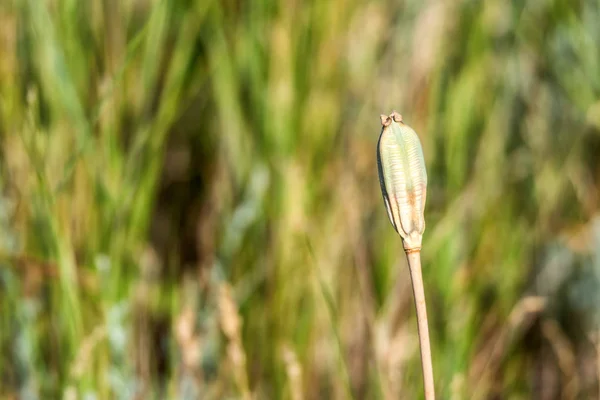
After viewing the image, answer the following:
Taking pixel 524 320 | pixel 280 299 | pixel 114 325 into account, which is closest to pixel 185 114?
pixel 280 299

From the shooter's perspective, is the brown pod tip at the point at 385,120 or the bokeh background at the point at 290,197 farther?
the bokeh background at the point at 290,197

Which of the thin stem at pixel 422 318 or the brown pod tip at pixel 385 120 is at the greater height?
the brown pod tip at pixel 385 120

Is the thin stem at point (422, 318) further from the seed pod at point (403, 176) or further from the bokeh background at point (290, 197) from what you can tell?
the bokeh background at point (290, 197)

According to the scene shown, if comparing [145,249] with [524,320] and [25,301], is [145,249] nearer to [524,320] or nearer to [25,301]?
[25,301]

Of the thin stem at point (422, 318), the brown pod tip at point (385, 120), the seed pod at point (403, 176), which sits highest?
the brown pod tip at point (385, 120)

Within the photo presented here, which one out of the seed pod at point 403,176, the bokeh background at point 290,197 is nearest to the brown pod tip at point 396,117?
the seed pod at point 403,176

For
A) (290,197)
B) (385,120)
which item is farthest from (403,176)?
(290,197)

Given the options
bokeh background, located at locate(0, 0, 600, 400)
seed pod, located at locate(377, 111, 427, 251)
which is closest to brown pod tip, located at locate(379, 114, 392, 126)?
seed pod, located at locate(377, 111, 427, 251)

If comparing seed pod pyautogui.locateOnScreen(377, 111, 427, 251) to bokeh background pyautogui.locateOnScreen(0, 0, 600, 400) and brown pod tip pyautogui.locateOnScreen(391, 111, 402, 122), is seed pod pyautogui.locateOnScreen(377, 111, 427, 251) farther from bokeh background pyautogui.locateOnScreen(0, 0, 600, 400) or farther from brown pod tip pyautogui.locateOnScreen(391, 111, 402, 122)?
bokeh background pyautogui.locateOnScreen(0, 0, 600, 400)
